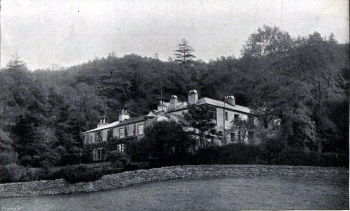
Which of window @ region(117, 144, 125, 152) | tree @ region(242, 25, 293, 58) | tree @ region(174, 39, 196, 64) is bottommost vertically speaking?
window @ region(117, 144, 125, 152)

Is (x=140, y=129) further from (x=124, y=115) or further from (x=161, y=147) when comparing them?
(x=161, y=147)

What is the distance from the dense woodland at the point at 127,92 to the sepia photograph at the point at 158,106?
25mm

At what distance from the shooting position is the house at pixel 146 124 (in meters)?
8.57

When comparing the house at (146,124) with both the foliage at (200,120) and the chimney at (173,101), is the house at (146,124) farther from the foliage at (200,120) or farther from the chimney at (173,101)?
the foliage at (200,120)

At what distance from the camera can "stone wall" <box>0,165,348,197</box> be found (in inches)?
318

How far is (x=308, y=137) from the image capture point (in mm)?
8859

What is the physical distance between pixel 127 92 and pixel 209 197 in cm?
236

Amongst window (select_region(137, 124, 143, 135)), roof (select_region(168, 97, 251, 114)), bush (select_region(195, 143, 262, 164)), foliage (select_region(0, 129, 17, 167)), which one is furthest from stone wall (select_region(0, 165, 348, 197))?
roof (select_region(168, 97, 251, 114))

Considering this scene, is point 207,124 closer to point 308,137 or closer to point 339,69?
point 308,137

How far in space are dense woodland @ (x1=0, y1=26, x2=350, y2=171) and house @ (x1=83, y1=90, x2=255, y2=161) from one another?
145 mm

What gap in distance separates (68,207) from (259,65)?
478 centimetres

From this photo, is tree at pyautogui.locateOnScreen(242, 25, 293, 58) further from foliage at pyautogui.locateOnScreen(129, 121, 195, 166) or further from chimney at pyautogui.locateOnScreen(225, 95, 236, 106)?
foliage at pyautogui.locateOnScreen(129, 121, 195, 166)

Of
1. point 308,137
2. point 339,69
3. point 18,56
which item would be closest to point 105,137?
point 18,56

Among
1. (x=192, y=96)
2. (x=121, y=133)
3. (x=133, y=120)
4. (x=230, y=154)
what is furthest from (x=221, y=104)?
(x=121, y=133)
